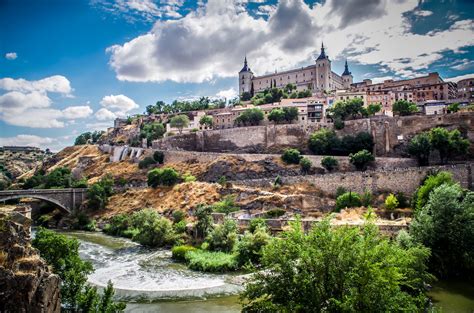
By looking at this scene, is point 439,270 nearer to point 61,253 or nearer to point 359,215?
point 359,215

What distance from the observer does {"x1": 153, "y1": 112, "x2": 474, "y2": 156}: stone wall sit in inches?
1802

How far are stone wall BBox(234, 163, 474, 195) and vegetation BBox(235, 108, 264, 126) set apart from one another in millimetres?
25284

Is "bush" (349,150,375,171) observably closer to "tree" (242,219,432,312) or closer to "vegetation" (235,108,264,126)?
"vegetation" (235,108,264,126)

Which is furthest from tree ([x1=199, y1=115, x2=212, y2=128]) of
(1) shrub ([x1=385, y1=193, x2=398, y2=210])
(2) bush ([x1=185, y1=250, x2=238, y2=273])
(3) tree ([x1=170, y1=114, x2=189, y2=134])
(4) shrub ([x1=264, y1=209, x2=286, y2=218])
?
(2) bush ([x1=185, y1=250, x2=238, y2=273])

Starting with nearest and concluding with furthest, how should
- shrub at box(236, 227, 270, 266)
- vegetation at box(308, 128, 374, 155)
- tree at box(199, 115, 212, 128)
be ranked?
shrub at box(236, 227, 270, 266) → vegetation at box(308, 128, 374, 155) → tree at box(199, 115, 212, 128)

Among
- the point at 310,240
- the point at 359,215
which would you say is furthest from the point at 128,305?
the point at 359,215

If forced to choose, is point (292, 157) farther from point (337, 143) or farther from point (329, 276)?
point (329, 276)

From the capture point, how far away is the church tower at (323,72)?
284 ft

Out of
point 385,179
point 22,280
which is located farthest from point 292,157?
point 22,280

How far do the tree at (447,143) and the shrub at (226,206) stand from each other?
907 inches

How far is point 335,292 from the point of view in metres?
11.2

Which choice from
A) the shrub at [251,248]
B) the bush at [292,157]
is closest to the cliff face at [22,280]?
the shrub at [251,248]

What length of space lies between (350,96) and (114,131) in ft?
194

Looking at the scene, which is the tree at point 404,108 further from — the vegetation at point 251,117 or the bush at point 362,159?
the vegetation at point 251,117
